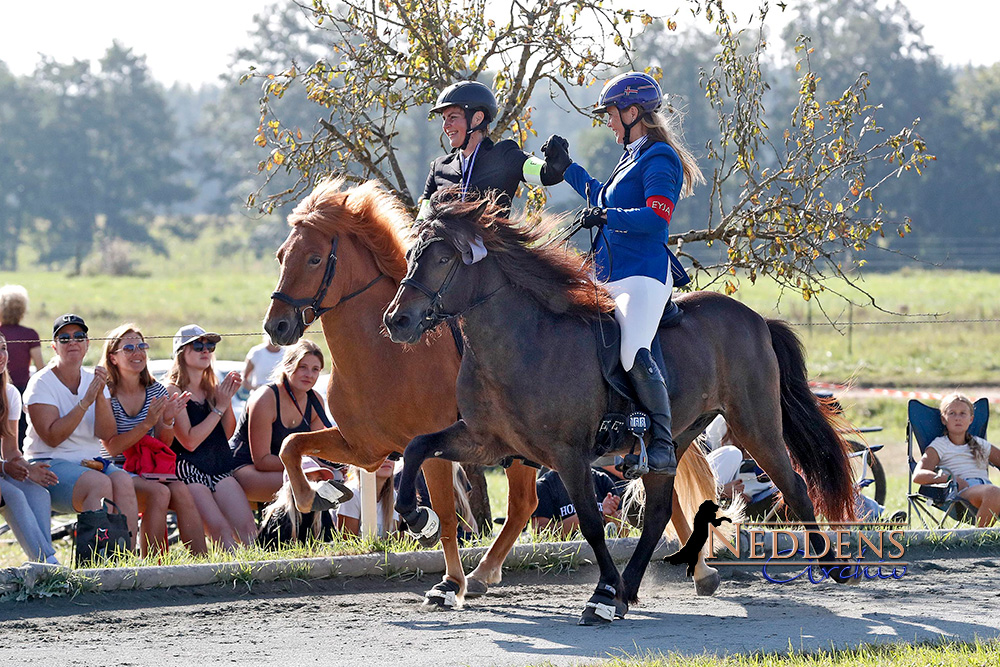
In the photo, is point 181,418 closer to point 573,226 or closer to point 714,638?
point 573,226

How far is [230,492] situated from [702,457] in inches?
130

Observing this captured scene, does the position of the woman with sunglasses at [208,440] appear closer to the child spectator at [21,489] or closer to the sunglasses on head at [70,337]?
the sunglasses on head at [70,337]

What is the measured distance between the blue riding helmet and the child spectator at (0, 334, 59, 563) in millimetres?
4026

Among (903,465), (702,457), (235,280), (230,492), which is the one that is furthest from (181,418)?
(235,280)

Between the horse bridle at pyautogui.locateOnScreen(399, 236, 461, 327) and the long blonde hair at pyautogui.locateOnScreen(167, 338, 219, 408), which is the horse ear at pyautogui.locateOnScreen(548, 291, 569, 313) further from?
the long blonde hair at pyautogui.locateOnScreen(167, 338, 219, 408)

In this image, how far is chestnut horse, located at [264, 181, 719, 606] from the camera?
6.41m

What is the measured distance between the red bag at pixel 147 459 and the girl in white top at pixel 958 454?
226 inches

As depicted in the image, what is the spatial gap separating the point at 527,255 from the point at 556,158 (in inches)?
21.4

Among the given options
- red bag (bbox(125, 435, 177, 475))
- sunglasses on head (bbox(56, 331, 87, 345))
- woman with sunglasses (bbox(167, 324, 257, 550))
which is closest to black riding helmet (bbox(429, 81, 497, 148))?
woman with sunglasses (bbox(167, 324, 257, 550))

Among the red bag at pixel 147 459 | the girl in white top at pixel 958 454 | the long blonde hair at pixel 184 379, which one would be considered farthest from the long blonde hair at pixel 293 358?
the girl in white top at pixel 958 454

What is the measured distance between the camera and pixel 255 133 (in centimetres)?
5816

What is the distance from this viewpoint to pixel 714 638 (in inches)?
219

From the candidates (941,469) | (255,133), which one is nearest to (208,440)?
(941,469)

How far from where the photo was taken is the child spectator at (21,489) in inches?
280
